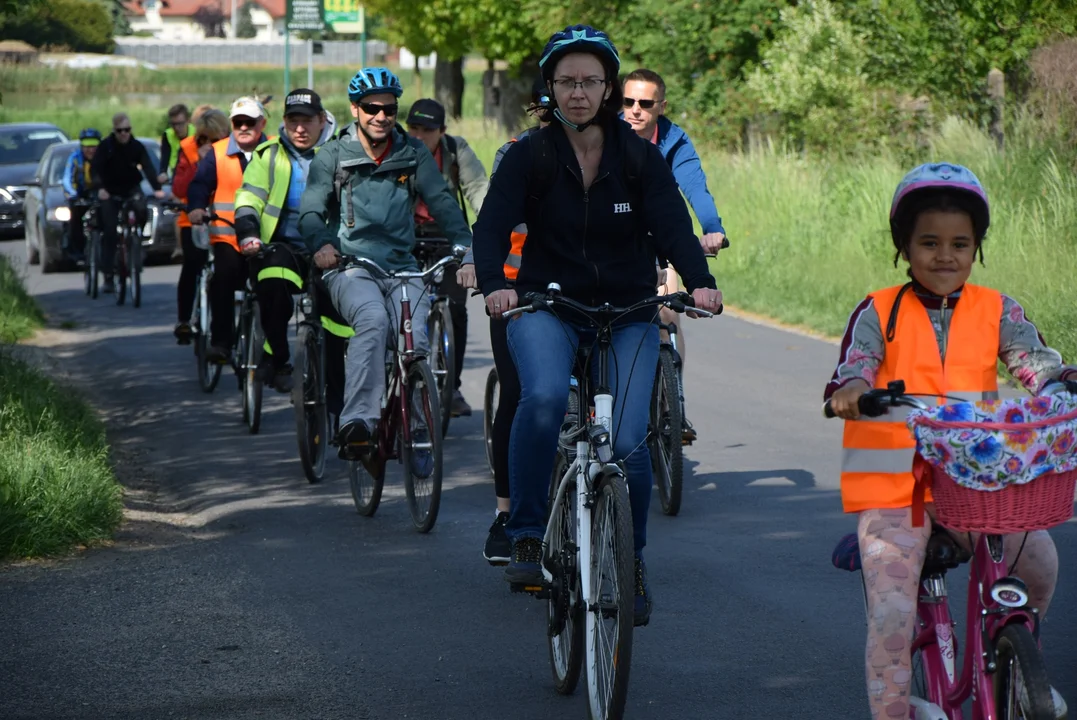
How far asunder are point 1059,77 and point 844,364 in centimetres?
1363

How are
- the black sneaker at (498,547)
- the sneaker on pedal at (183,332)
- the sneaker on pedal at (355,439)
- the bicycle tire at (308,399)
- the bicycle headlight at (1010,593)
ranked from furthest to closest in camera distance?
the sneaker on pedal at (183,332), the bicycle tire at (308,399), the sneaker on pedal at (355,439), the black sneaker at (498,547), the bicycle headlight at (1010,593)

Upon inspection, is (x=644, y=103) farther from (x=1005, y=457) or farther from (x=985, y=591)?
(x=1005, y=457)

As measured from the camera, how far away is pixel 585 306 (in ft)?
16.8

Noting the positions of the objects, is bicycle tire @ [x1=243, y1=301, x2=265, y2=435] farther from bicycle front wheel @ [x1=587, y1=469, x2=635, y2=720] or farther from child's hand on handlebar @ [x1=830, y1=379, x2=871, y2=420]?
child's hand on handlebar @ [x1=830, y1=379, x2=871, y2=420]

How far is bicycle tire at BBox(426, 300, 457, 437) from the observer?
32.7 feet

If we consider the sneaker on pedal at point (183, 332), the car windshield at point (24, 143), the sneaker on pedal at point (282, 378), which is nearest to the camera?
the sneaker on pedal at point (282, 378)

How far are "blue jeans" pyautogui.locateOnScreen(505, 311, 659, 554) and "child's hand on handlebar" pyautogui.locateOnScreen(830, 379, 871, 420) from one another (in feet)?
4.27

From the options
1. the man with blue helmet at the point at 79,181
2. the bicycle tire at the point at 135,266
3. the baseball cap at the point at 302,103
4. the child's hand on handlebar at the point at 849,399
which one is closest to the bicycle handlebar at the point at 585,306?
the child's hand on handlebar at the point at 849,399

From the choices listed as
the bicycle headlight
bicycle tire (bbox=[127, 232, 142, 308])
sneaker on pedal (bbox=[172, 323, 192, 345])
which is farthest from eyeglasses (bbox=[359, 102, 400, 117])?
bicycle tire (bbox=[127, 232, 142, 308])

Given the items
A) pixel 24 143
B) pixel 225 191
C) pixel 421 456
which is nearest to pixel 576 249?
pixel 421 456

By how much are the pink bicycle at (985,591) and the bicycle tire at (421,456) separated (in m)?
3.74

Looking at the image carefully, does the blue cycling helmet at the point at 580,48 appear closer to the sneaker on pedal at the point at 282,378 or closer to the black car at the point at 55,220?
the sneaker on pedal at the point at 282,378

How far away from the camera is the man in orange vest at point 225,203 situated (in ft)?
36.2

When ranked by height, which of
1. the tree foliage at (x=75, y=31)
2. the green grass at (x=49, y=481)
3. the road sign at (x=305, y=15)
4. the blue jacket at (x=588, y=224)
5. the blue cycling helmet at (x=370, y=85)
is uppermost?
the tree foliage at (x=75, y=31)
